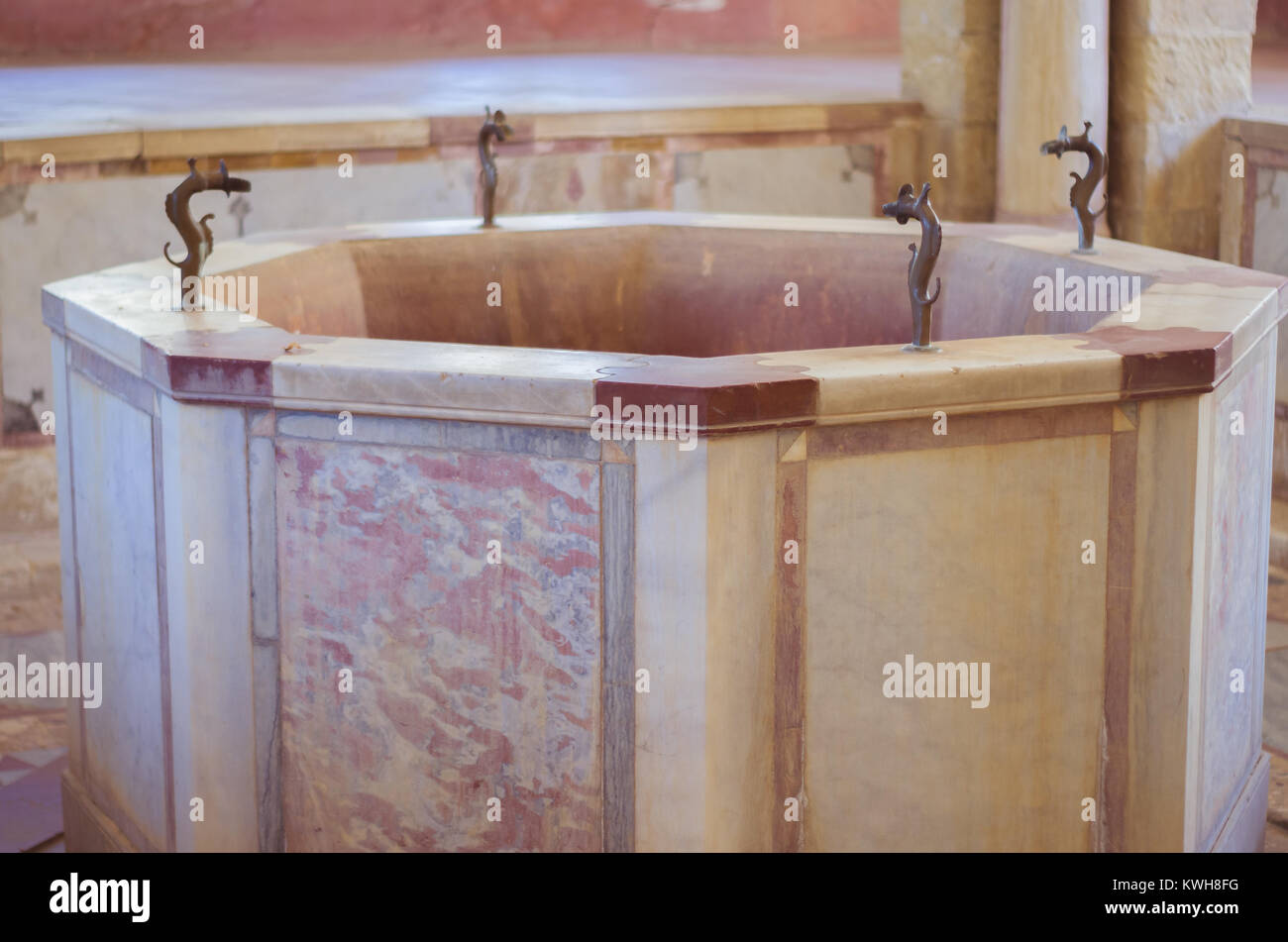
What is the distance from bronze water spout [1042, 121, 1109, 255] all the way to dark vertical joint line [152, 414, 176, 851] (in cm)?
207

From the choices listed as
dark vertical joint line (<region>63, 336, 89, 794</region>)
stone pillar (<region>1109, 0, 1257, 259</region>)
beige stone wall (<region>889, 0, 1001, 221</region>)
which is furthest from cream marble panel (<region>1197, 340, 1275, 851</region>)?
beige stone wall (<region>889, 0, 1001, 221</region>)

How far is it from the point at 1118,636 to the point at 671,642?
873mm

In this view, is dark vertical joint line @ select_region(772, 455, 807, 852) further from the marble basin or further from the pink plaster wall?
the pink plaster wall

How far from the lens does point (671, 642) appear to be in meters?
2.93

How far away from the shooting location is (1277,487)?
6.18 metres

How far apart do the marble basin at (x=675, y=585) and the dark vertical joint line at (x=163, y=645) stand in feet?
0.04

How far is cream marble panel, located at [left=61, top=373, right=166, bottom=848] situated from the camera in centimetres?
338

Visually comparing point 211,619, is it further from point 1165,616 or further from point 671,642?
point 1165,616

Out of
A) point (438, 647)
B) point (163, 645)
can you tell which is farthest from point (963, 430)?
point (163, 645)

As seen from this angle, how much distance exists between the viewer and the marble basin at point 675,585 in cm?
295

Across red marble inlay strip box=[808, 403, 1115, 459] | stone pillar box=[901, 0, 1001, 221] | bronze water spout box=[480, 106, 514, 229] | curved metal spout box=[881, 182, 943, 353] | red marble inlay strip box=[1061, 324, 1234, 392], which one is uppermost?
stone pillar box=[901, 0, 1001, 221]

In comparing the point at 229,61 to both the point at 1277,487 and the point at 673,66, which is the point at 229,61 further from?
the point at 1277,487

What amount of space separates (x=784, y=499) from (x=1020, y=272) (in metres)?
1.50

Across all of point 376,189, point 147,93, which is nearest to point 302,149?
point 376,189
